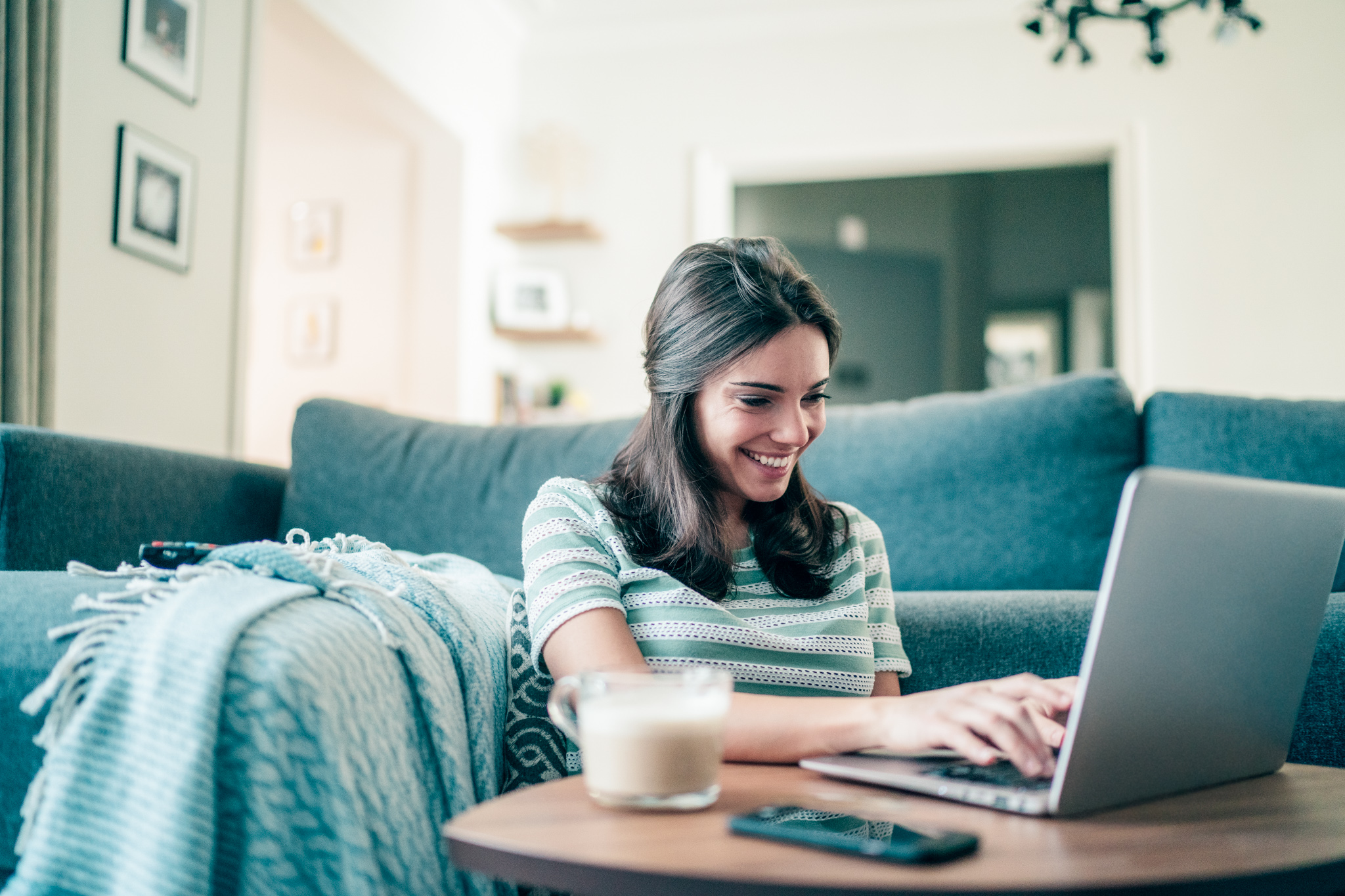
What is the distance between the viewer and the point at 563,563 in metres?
1.03

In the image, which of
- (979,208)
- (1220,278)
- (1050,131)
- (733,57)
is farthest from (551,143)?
(1220,278)

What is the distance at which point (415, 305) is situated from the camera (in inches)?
162

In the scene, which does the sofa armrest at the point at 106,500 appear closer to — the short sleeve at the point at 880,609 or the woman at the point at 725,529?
the woman at the point at 725,529

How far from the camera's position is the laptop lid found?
0.62 metres

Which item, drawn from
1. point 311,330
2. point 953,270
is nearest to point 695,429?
point 311,330

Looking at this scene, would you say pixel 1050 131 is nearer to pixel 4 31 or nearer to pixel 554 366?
pixel 554 366

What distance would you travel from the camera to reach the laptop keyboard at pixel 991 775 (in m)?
0.69

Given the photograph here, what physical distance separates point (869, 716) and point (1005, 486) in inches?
36.5

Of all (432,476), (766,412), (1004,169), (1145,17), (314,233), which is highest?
(1004,169)

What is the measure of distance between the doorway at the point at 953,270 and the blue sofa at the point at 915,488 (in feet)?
9.94

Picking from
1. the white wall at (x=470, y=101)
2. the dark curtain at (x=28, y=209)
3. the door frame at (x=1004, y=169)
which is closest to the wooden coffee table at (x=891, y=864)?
the dark curtain at (x=28, y=209)

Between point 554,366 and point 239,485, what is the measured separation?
2.57m

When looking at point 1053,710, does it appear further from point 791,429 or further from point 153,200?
point 153,200

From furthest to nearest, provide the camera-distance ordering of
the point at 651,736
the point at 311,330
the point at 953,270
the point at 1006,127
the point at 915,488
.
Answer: the point at 953,270, the point at 311,330, the point at 1006,127, the point at 915,488, the point at 651,736
